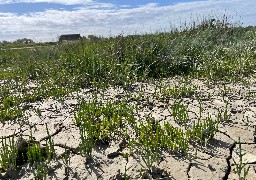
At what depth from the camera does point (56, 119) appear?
170 inches

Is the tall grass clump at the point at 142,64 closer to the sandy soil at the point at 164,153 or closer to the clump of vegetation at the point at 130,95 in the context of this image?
the clump of vegetation at the point at 130,95

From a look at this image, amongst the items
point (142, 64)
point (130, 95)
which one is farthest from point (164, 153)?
point (142, 64)

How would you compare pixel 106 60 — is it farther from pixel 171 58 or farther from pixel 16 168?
pixel 16 168

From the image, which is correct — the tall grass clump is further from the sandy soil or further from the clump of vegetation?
the sandy soil

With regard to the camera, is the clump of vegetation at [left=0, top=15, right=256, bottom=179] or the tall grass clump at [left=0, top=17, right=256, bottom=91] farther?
the tall grass clump at [left=0, top=17, right=256, bottom=91]

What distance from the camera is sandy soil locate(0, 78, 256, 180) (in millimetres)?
2846

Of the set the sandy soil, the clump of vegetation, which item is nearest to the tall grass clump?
the clump of vegetation

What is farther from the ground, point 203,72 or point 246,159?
point 203,72

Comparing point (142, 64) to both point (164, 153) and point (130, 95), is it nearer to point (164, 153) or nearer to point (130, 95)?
point (130, 95)

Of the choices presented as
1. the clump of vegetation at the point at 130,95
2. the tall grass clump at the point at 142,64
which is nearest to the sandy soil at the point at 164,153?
the clump of vegetation at the point at 130,95

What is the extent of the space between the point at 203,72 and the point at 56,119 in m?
3.43

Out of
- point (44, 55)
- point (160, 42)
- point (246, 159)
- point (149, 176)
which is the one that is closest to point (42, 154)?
point (149, 176)

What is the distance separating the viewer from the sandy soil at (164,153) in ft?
9.34

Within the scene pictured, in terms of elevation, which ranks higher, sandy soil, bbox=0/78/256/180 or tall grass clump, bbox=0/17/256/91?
tall grass clump, bbox=0/17/256/91
